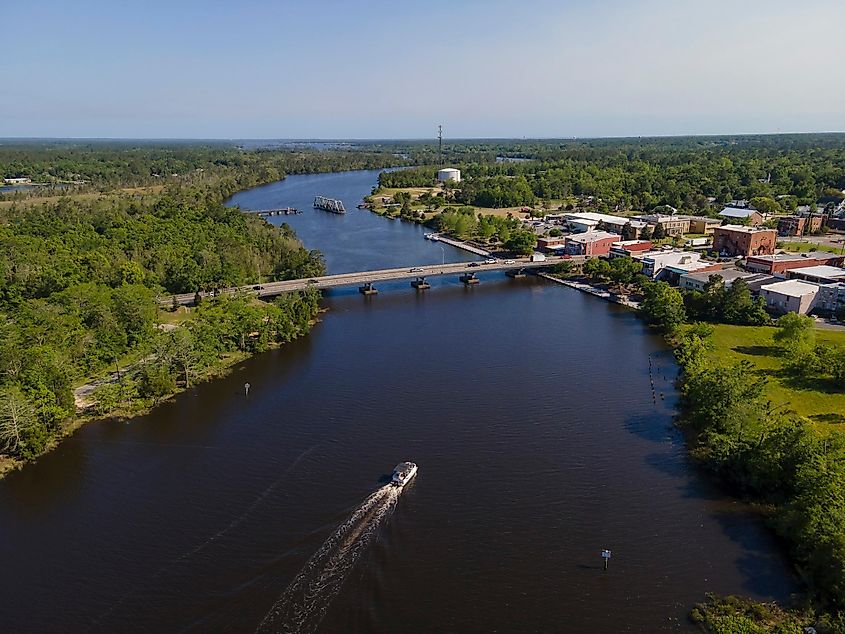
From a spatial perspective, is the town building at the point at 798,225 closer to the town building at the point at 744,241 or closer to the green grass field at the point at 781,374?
the town building at the point at 744,241

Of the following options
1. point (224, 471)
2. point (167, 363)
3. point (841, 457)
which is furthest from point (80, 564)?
point (841, 457)

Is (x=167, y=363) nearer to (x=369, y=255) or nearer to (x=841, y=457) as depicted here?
(x=841, y=457)

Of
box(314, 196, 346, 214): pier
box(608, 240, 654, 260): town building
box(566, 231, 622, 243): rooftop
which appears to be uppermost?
box(566, 231, 622, 243): rooftop

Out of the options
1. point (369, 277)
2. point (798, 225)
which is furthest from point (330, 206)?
point (798, 225)

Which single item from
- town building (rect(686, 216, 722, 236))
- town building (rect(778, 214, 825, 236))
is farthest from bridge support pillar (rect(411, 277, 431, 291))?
town building (rect(778, 214, 825, 236))

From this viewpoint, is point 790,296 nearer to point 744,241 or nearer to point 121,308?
point 744,241

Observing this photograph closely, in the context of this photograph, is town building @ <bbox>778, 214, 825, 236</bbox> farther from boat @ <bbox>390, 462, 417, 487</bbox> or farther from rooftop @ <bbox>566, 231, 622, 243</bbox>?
boat @ <bbox>390, 462, 417, 487</bbox>

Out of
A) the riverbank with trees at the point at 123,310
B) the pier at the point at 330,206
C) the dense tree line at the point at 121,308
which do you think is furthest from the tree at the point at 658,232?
the pier at the point at 330,206

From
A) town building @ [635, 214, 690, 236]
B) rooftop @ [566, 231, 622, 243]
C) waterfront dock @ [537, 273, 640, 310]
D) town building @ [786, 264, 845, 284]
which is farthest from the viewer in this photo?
town building @ [635, 214, 690, 236]
